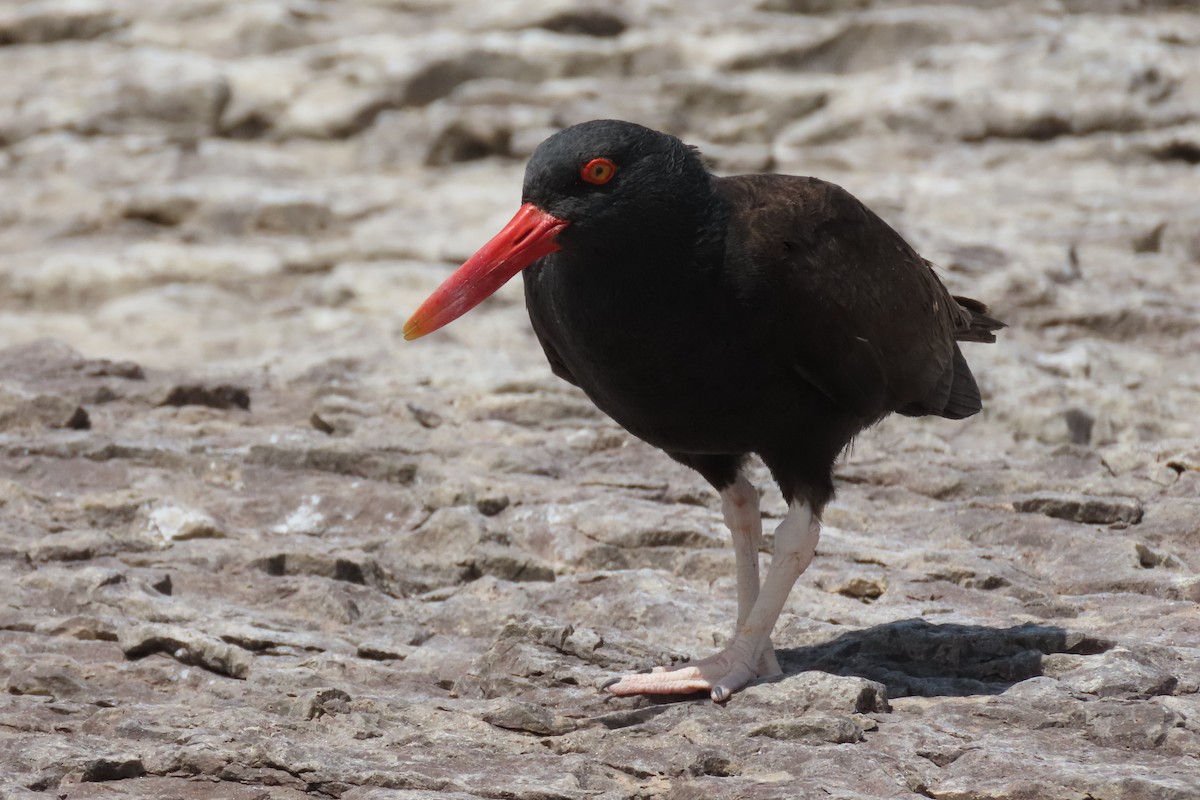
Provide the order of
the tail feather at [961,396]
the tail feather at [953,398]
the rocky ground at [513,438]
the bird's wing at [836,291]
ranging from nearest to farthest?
the rocky ground at [513,438] < the bird's wing at [836,291] < the tail feather at [953,398] < the tail feather at [961,396]

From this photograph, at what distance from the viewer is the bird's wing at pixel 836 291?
479 cm

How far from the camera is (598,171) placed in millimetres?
4727

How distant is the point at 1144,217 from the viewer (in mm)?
11188

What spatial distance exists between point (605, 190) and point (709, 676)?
166 cm

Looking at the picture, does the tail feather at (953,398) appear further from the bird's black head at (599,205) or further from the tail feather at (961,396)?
the bird's black head at (599,205)

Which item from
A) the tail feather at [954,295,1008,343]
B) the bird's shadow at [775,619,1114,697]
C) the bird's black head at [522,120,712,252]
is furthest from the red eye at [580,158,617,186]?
the tail feather at [954,295,1008,343]

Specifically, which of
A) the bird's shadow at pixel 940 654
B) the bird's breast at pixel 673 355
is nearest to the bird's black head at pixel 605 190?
the bird's breast at pixel 673 355

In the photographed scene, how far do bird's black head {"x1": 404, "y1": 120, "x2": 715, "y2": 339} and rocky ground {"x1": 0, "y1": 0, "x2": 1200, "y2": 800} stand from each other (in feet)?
4.60

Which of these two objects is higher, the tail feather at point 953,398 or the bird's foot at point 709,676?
the tail feather at point 953,398

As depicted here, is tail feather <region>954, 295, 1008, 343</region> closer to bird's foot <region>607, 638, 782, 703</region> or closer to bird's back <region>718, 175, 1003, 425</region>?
bird's back <region>718, 175, 1003, 425</region>

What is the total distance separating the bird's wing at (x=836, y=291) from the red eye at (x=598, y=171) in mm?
445

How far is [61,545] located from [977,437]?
5.02 m

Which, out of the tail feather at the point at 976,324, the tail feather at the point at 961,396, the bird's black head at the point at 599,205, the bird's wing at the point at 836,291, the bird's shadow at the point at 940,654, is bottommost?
the bird's shadow at the point at 940,654

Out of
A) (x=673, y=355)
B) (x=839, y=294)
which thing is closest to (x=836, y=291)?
(x=839, y=294)
